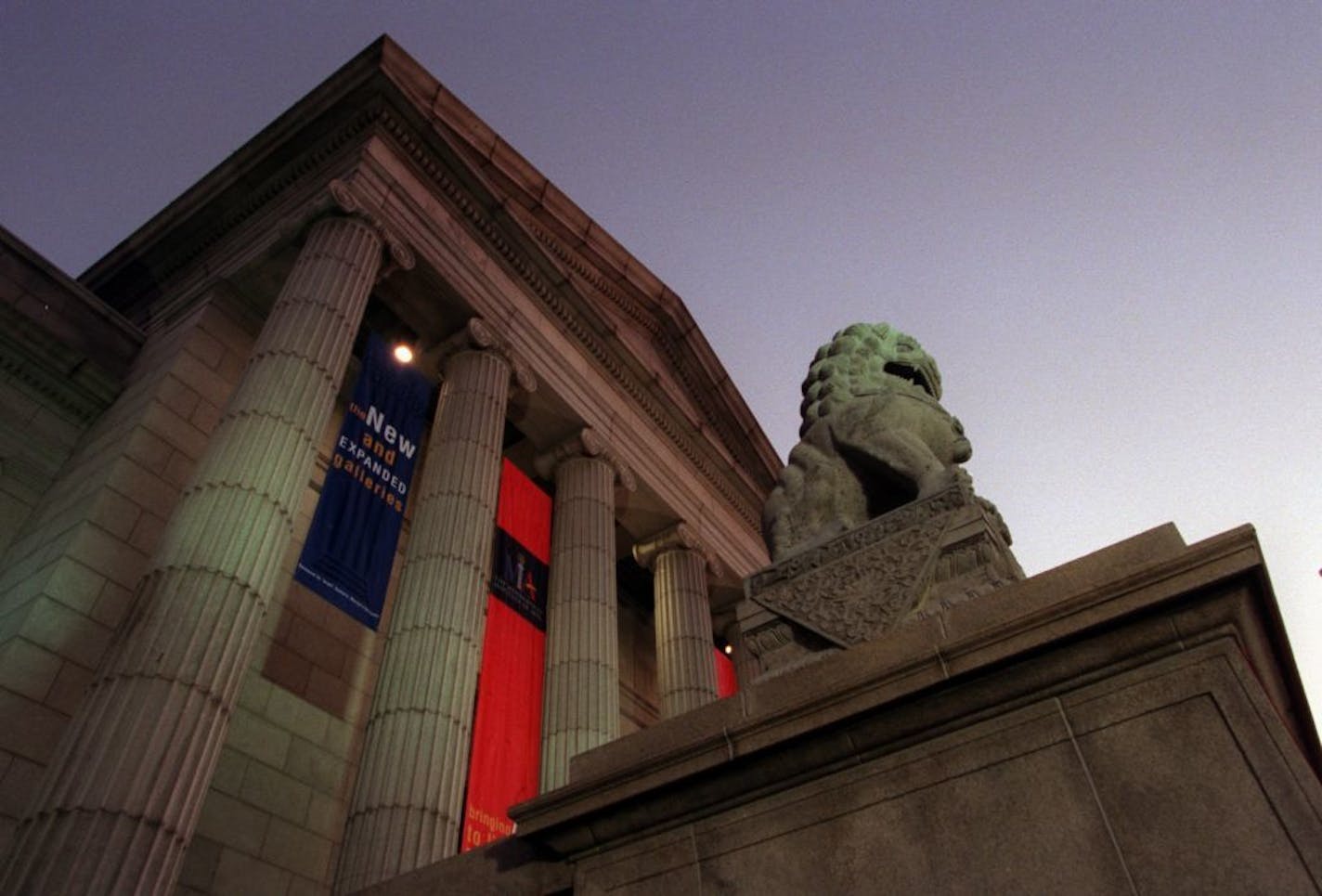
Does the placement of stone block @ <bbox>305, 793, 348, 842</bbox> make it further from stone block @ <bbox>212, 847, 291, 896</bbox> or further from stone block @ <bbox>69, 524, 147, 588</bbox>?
stone block @ <bbox>69, 524, 147, 588</bbox>

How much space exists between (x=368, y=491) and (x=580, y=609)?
16.3 feet

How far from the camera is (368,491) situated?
1336cm

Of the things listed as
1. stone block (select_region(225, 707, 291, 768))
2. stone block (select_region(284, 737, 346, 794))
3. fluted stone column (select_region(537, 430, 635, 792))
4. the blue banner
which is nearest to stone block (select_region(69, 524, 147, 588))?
the blue banner

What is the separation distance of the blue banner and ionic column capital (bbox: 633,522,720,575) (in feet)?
25.8

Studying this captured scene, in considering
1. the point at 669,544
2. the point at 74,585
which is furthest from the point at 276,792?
the point at 669,544

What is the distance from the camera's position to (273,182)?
1686cm

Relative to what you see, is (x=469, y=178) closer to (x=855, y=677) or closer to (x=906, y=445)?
(x=906, y=445)

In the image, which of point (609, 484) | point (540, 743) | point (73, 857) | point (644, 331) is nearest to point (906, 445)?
point (73, 857)

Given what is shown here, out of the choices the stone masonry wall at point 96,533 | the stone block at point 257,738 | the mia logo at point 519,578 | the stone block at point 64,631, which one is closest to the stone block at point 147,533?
the stone masonry wall at point 96,533

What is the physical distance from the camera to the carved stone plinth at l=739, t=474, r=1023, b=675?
5.32 m

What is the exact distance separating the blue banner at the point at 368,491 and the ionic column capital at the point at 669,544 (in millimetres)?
7870

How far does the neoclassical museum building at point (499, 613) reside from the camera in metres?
3.72

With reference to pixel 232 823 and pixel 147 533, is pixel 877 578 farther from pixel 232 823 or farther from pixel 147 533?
pixel 147 533

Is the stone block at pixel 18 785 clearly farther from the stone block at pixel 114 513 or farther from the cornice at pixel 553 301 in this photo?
the cornice at pixel 553 301
